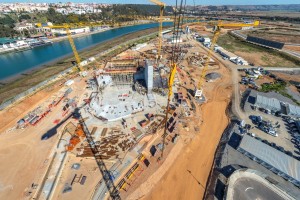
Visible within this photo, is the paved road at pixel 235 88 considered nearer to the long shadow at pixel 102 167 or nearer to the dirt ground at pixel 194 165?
the dirt ground at pixel 194 165

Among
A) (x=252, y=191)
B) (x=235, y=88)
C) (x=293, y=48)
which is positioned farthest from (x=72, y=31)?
(x=293, y=48)

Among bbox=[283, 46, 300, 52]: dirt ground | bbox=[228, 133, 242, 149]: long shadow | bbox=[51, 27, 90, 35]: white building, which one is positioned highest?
bbox=[51, 27, 90, 35]: white building

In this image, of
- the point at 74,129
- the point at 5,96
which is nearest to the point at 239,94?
the point at 74,129

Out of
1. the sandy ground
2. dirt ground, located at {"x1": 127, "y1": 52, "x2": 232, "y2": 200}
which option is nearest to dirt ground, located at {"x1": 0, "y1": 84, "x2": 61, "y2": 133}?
the sandy ground

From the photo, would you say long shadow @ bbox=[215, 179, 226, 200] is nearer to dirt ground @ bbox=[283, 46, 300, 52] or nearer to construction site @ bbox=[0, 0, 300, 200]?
construction site @ bbox=[0, 0, 300, 200]

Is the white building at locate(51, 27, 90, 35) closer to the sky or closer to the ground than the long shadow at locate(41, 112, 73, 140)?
closer to the sky

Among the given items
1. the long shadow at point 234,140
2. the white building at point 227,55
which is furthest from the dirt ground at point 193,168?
the white building at point 227,55

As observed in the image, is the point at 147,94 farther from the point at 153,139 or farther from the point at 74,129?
the point at 74,129
